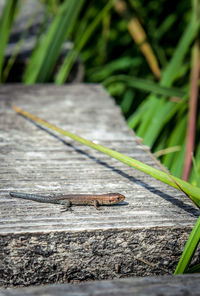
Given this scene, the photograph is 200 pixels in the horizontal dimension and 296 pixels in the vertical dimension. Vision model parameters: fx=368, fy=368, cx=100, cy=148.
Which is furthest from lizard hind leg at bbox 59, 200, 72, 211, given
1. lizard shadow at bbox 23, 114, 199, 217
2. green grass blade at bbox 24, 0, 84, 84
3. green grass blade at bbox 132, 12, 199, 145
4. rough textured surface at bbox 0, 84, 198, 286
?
green grass blade at bbox 24, 0, 84, 84

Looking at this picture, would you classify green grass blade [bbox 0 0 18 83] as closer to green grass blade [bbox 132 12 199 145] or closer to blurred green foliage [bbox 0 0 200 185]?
blurred green foliage [bbox 0 0 200 185]

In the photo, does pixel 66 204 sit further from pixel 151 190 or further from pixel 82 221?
pixel 151 190

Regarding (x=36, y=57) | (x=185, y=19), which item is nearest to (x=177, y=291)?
(x=36, y=57)

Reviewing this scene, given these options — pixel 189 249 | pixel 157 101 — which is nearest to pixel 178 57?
pixel 157 101

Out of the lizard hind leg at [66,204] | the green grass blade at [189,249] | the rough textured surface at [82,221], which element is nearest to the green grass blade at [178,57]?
the rough textured surface at [82,221]

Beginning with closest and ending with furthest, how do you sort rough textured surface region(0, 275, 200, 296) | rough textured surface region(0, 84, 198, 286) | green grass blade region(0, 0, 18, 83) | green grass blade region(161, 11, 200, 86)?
rough textured surface region(0, 275, 200, 296) → rough textured surface region(0, 84, 198, 286) → green grass blade region(0, 0, 18, 83) → green grass blade region(161, 11, 200, 86)

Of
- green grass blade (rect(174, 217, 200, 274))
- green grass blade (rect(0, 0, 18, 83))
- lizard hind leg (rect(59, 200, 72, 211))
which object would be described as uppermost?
green grass blade (rect(0, 0, 18, 83))
